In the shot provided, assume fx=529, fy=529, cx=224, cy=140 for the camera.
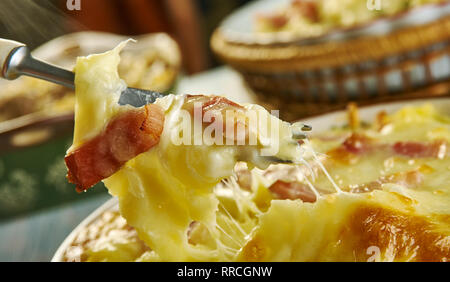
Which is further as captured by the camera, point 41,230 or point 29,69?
point 41,230

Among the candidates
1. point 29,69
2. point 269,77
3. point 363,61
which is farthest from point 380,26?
point 29,69

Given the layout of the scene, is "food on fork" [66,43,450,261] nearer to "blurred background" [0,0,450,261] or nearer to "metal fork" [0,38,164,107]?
"metal fork" [0,38,164,107]

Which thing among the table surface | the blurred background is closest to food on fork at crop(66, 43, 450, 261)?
the blurred background

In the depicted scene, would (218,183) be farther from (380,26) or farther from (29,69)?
(380,26)

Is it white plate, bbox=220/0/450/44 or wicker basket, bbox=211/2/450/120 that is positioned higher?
white plate, bbox=220/0/450/44

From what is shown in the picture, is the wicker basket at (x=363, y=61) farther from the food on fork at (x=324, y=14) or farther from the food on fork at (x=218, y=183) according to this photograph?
the food on fork at (x=218, y=183)
